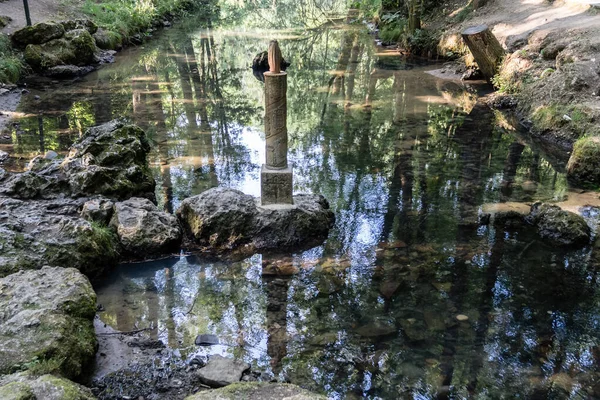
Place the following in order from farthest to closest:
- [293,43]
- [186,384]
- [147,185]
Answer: [293,43], [147,185], [186,384]

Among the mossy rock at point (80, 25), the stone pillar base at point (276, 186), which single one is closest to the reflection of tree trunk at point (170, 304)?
the stone pillar base at point (276, 186)

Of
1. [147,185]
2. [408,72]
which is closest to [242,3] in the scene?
[408,72]

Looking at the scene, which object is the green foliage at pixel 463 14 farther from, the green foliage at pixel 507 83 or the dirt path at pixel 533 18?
the green foliage at pixel 507 83

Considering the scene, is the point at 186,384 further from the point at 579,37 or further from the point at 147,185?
the point at 579,37

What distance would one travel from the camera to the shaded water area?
16.5ft

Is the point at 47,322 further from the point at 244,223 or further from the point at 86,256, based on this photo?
the point at 244,223

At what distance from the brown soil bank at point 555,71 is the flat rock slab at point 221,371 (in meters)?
7.28

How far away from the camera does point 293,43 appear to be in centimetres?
2397

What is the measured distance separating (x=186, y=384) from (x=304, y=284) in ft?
7.04

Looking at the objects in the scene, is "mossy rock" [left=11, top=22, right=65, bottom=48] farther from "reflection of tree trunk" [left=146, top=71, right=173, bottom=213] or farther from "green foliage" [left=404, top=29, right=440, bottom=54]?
"green foliage" [left=404, top=29, right=440, bottom=54]

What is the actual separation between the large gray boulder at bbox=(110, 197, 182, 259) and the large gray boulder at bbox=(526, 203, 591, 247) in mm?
5232

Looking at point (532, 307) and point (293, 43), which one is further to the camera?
point (293, 43)

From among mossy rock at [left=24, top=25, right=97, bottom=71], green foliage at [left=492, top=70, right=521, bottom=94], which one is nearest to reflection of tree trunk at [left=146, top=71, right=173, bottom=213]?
mossy rock at [left=24, top=25, right=97, bottom=71]

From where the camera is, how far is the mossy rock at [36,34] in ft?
55.7
